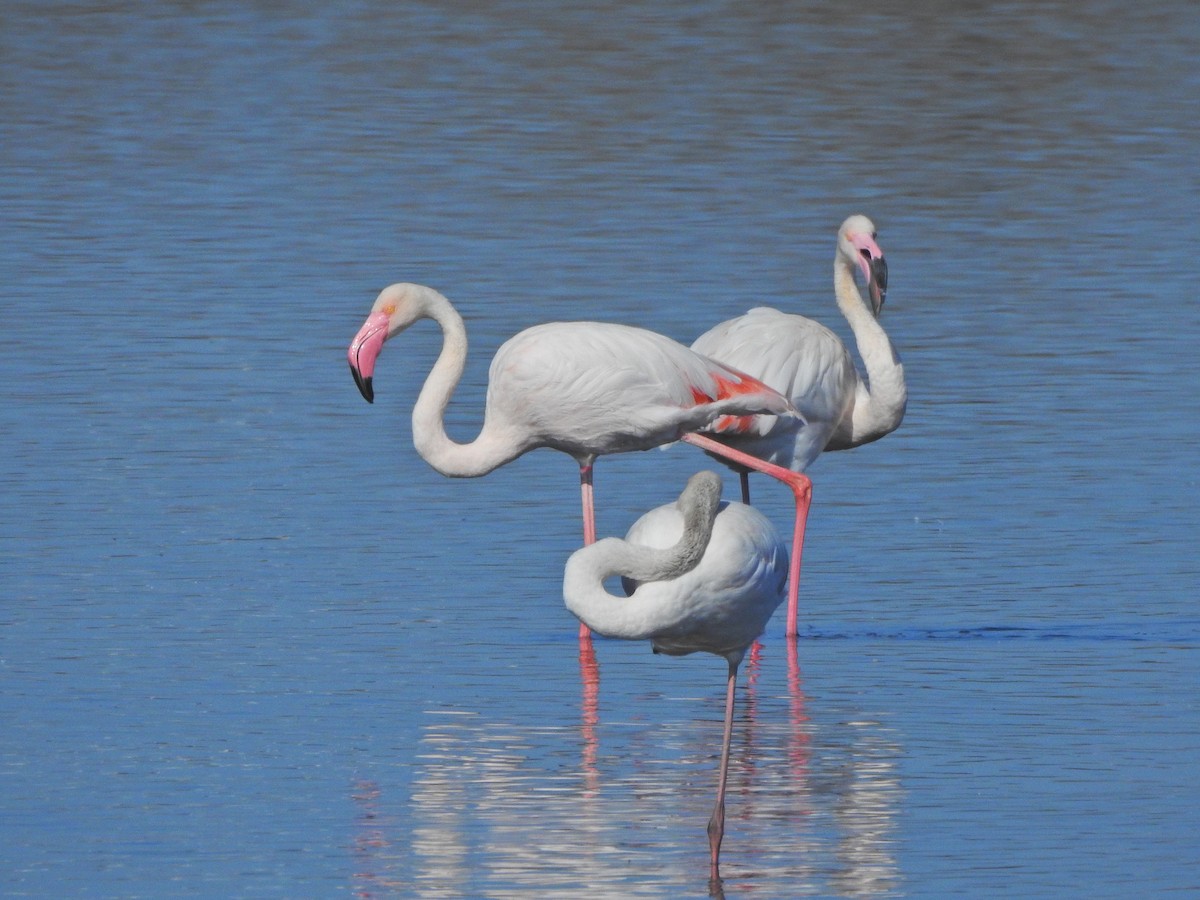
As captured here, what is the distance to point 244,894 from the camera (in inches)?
218

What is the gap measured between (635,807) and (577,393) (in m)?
2.28

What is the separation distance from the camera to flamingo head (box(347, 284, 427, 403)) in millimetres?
8531

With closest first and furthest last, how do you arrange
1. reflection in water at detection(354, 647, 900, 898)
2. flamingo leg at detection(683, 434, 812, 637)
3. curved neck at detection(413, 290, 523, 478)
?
1. reflection in water at detection(354, 647, 900, 898)
2. curved neck at detection(413, 290, 523, 478)
3. flamingo leg at detection(683, 434, 812, 637)

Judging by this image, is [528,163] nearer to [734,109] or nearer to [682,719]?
[734,109]

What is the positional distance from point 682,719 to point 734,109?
13.4 metres

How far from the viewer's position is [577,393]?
27.1 ft

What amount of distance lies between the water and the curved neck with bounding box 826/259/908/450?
290mm

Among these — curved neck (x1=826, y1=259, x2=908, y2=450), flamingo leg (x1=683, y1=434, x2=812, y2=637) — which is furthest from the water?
curved neck (x1=826, y1=259, x2=908, y2=450)

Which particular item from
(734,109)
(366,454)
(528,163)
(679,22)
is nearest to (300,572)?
(366,454)

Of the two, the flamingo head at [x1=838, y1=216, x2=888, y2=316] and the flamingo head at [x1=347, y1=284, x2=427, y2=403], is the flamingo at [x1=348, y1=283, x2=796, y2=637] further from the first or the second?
the flamingo head at [x1=838, y1=216, x2=888, y2=316]

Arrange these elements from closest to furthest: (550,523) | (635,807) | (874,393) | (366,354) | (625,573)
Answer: (625,573) → (635,807) → (366,354) → (550,523) → (874,393)

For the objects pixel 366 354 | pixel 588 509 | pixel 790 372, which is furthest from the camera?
pixel 790 372

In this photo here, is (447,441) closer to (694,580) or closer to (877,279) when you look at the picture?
(877,279)

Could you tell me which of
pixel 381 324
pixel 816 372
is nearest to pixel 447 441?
pixel 381 324
